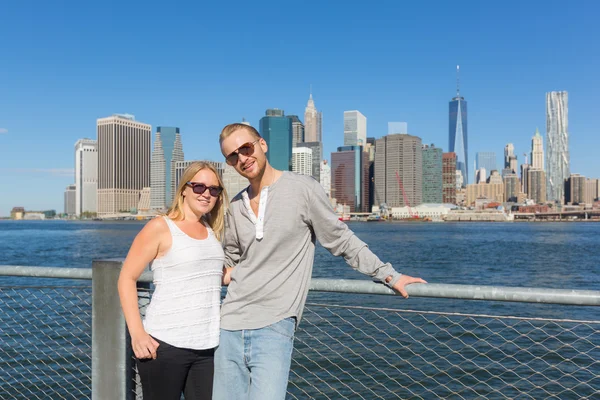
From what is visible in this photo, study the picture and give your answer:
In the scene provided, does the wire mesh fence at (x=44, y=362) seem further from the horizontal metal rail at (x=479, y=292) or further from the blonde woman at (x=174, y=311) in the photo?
the horizontal metal rail at (x=479, y=292)

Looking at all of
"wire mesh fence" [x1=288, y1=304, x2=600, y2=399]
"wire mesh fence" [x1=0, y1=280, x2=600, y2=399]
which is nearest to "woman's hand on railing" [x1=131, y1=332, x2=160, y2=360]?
"wire mesh fence" [x1=0, y1=280, x2=600, y2=399]

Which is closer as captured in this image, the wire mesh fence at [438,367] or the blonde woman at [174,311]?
the blonde woman at [174,311]

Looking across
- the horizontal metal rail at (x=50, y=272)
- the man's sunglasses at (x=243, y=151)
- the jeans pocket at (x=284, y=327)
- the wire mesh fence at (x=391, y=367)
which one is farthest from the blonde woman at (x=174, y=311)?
the wire mesh fence at (x=391, y=367)

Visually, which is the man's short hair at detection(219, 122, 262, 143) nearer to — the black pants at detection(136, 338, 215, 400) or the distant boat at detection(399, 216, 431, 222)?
the black pants at detection(136, 338, 215, 400)

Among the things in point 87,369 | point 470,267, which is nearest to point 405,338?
point 87,369

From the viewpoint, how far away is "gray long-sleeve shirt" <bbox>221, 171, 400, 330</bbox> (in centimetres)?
252

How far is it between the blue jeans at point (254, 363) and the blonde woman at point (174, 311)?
0.08 meters

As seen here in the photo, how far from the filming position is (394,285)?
256 cm

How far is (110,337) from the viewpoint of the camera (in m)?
3.04

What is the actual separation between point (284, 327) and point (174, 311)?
540 millimetres

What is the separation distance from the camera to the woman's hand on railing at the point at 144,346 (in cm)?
245

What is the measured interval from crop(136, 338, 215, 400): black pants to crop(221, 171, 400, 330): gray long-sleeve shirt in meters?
0.24

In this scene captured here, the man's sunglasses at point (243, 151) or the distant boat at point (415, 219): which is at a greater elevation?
the man's sunglasses at point (243, 151)

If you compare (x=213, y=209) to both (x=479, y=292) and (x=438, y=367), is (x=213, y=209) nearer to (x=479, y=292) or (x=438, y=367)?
(x=479, y=292)
